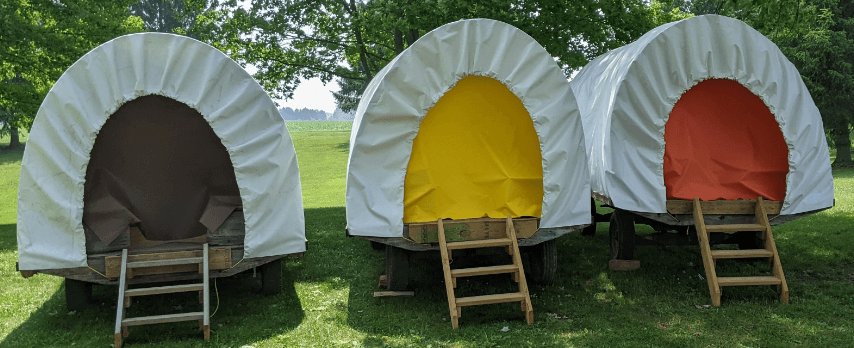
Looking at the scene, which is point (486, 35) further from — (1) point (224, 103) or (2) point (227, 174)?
(2) point (227, 174)

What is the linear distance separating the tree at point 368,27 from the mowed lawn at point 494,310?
5.52 meters

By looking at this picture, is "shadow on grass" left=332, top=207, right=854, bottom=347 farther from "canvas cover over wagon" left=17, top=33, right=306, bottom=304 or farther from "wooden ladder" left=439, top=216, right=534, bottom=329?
"canvas cover over wagon" left=17, top=33, right=306, bottom=304

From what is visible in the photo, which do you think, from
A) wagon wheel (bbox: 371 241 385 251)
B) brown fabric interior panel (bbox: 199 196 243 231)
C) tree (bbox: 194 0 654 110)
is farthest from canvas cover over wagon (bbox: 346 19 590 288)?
A: tree (bbox: 194 0 654 110)

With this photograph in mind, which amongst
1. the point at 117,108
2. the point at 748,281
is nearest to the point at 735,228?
the point at 748,281

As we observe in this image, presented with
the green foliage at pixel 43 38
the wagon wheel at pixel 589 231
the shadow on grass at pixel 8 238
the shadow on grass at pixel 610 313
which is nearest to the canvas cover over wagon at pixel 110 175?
the shadow on grass at pixel 610 313

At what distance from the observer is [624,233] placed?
25.2ft

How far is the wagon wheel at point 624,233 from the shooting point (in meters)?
7.63

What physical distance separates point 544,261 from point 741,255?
2.02 m

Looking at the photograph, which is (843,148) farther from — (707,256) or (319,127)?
(319,127)

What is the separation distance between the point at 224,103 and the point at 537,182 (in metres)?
3.40

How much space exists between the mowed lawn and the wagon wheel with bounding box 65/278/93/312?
0.11 metres

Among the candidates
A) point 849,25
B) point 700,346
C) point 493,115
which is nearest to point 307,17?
point 493,115

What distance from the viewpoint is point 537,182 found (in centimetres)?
689

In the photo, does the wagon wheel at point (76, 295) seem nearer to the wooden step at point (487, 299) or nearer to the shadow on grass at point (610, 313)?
the shadow on grass at point (610, 313)
